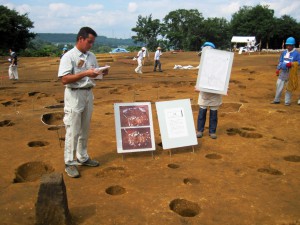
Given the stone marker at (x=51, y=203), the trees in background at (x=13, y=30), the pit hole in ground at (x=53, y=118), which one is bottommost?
the pit hole in ground at (x=53, y=118)

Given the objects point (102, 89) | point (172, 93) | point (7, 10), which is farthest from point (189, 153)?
point (7, 10)

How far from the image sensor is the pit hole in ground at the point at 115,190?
4.67 meters

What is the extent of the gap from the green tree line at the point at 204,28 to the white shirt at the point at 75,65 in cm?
5378

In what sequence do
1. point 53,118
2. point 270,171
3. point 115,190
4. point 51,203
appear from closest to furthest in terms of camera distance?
point 51,203 < point 115,190 < point 270,171 < point 53,118

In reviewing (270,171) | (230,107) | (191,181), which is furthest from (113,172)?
(230,107)

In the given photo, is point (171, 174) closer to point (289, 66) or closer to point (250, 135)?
point (250, 135)

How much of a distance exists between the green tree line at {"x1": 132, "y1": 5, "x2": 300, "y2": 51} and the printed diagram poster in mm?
52571

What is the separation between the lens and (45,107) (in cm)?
1094

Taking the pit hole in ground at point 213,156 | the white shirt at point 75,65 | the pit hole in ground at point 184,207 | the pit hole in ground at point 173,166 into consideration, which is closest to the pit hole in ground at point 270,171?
the pit hole in ground at point 213,156

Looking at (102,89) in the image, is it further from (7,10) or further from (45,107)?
(7,10)

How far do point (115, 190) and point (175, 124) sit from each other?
2.04m

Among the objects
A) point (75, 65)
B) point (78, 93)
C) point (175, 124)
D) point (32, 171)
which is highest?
point (75, 65)

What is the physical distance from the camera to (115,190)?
4738 mm

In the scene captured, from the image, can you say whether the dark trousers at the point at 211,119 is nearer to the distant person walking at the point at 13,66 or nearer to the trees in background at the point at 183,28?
the distant person walking at the point at 13,66
